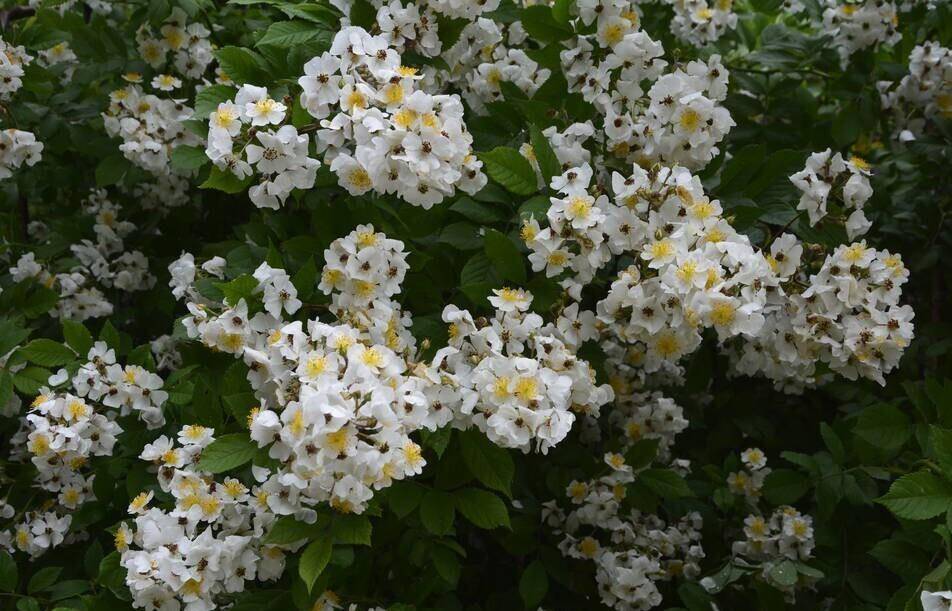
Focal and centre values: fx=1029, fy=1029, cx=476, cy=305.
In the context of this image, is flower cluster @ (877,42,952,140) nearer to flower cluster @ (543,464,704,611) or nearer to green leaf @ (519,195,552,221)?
flower cluster @ (543,464,704,611)

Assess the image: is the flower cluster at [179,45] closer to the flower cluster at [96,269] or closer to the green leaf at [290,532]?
the flower cluster at [96,269]

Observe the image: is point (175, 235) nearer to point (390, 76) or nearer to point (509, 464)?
point (390, 76)

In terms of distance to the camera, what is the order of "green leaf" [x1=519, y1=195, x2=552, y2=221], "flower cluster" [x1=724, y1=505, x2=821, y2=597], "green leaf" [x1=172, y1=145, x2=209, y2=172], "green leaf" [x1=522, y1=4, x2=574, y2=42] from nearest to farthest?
"green leaf" [x1=519, y1=195, x2=552, y2=221]
"green leaf" [x1=172, y1=145, x2=209, y2=172]
"green leaf" [x1=522, y1=4, x2=574, y2=42]
"flower cluster" [x1=724, y1=505, x2=821, y2=597]

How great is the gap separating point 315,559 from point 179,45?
74.1 inches

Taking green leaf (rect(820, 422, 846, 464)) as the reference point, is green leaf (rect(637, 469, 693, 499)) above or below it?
below

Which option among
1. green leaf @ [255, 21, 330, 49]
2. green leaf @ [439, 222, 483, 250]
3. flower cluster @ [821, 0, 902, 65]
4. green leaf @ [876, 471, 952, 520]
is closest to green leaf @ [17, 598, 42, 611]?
green leaf @ [439, 222, 483, 250]

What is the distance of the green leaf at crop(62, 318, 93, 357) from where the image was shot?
2.58 m

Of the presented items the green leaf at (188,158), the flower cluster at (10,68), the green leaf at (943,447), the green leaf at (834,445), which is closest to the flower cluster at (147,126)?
the flower cluster at (10,68)

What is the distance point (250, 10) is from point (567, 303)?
68.7 inches

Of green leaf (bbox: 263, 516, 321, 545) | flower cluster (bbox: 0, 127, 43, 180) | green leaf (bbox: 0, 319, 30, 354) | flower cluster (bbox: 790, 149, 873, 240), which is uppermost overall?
flower cluster (bbox: 790, 149, 873, 240)

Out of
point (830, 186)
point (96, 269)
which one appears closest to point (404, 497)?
point (830, 186)

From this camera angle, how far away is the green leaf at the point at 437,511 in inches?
87.4

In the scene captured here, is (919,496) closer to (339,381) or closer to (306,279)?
(339,381)

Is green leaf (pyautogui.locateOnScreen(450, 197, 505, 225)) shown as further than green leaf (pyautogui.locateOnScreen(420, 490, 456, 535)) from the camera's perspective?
Yes
